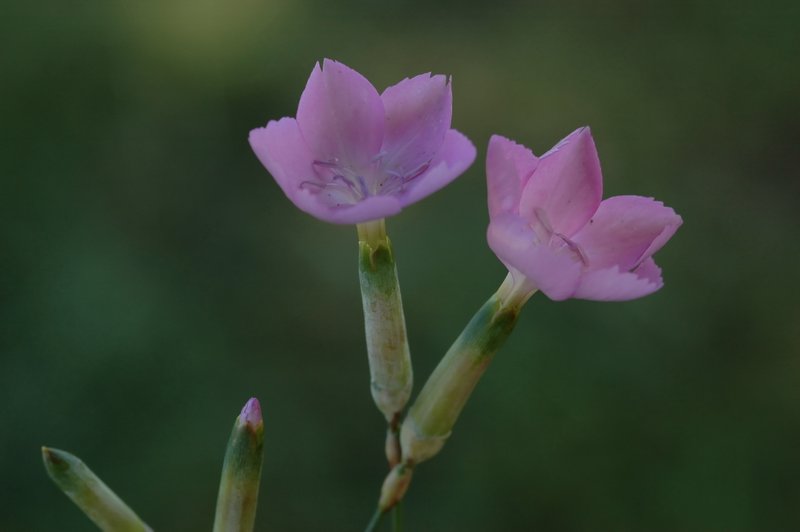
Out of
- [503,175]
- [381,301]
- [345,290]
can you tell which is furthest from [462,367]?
[345,290]

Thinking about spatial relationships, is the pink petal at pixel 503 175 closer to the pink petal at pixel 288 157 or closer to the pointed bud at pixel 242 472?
the pink petal at pixel 288 157

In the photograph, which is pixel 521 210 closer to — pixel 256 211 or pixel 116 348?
pixel 116 348

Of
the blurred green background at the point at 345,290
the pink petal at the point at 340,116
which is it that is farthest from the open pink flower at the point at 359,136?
the blurred green background at the point at 345,290

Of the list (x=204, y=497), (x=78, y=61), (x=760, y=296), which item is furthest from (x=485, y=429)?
(x=78, y=61)

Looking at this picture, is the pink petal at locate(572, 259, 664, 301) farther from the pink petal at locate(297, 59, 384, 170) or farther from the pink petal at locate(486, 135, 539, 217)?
→ the pink petal at locate(297, 59, 384, 170)


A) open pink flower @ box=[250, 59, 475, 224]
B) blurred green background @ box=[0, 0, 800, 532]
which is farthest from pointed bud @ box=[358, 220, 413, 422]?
blurred green background @ box=[0, 0, 800, 532]

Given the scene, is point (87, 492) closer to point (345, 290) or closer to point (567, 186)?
point (567, 186)
